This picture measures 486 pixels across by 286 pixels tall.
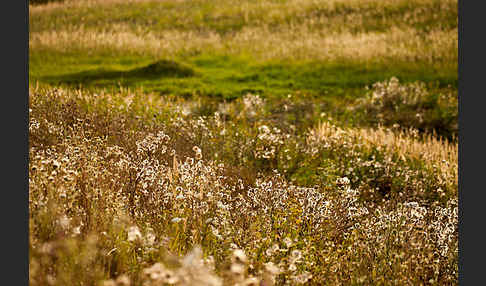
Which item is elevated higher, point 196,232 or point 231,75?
point 231,75

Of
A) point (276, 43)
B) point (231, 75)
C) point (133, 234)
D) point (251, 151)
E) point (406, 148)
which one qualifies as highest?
point (276, 43)

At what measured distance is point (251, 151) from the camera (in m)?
7.96

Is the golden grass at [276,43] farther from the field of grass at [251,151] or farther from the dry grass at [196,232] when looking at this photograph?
the dry grass at [196,232]


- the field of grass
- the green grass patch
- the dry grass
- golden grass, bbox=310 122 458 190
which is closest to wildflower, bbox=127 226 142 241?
the dry grass

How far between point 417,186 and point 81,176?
4.92 metres

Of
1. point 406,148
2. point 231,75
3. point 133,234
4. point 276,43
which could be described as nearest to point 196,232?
point 133,234

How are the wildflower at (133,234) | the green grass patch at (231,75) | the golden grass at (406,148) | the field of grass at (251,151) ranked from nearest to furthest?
the wildflower at (133,234) < the field of grass at (251,151) < the golden grass at (406,148) < the green grass patch at (231,75)

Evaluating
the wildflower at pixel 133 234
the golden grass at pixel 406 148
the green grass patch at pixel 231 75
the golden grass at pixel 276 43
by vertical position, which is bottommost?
the golden grass at pixel 406 148

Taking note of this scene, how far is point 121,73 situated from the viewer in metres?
16.2

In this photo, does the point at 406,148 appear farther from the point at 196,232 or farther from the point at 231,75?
the point at 231,75

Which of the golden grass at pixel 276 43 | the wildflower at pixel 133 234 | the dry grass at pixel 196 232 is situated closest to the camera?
the wildflower at pixel 133 234

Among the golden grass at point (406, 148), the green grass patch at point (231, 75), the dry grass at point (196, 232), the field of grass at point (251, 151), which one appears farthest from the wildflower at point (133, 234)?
the green grass patch at point (231, 75)

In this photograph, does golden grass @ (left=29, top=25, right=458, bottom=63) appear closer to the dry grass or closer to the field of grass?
the field of grass

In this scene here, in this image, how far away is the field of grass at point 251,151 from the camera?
10.6 feet
